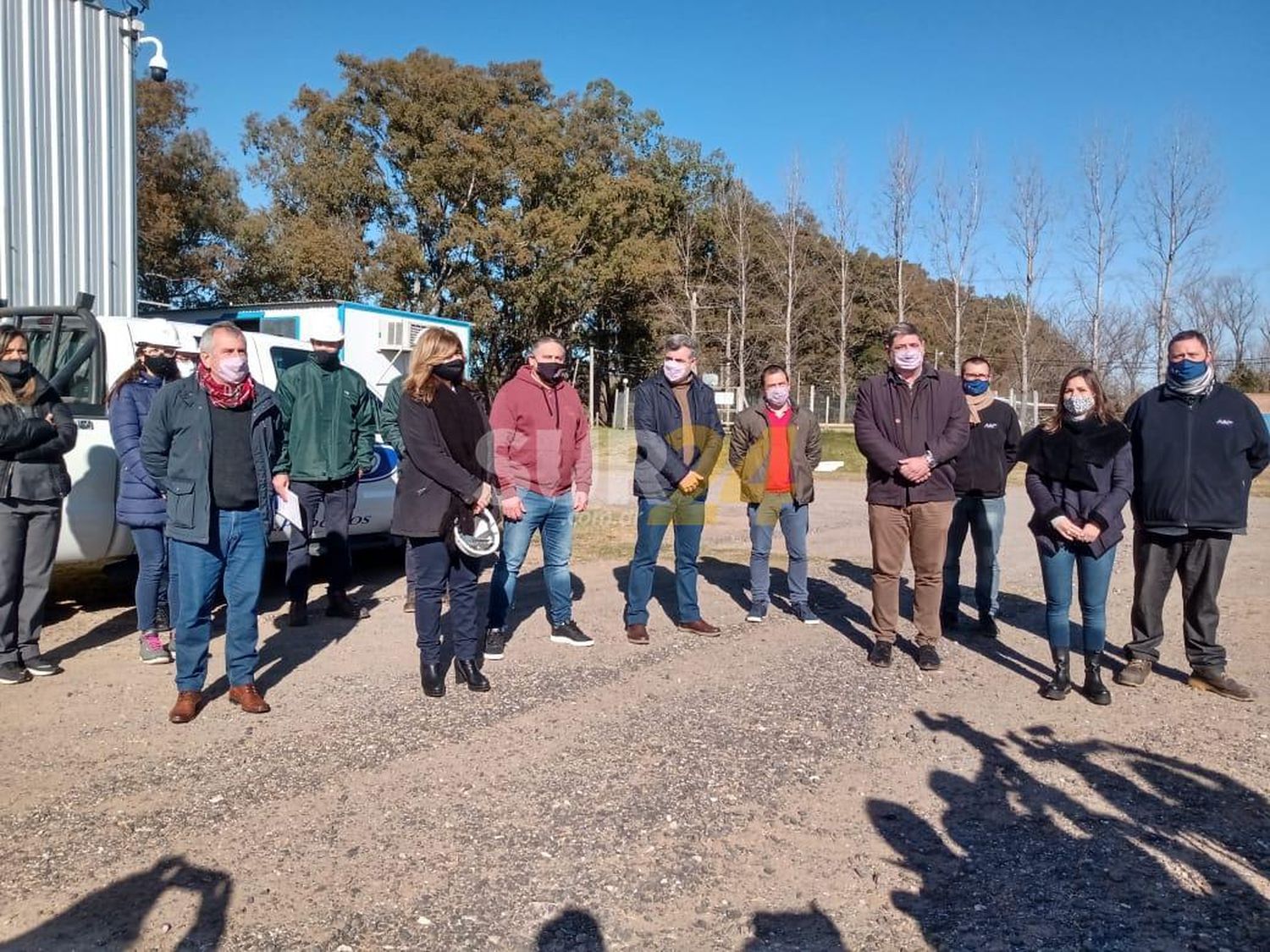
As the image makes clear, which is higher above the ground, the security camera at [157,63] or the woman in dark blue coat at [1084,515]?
the security camera at [157,63]

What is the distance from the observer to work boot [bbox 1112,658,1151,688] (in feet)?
18.6

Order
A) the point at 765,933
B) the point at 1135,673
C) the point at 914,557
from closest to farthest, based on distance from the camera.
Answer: the point at 765,933 → the point at 1135,673 → the point at 914,557

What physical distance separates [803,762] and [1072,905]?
140 centimetres

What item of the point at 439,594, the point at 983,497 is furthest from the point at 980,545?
the point at 439,594

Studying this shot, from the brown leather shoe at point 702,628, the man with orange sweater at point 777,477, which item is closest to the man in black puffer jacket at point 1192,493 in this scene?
the man with orange sweater at point 777,477

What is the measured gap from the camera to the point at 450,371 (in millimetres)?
5320

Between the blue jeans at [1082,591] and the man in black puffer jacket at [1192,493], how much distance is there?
44cm

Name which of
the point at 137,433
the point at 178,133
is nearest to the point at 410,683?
the point at 137,433

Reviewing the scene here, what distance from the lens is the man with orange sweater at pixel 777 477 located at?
722 centimetres

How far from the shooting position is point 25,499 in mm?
A: 5391

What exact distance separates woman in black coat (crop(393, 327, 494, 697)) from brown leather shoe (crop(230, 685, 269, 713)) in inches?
33.7

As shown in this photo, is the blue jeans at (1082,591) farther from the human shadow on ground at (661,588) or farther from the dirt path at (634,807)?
the human shadow on ground at (661,588)

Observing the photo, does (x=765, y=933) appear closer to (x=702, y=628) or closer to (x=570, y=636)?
Answer: (x=570, y=636)

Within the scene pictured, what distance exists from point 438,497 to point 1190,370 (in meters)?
4.45
